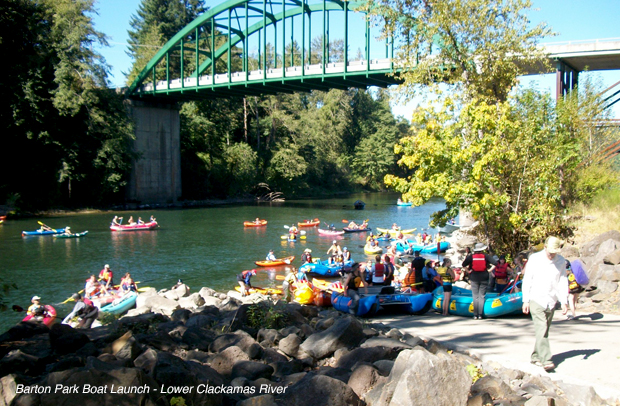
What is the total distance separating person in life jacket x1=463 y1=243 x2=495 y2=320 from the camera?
30.2 ft

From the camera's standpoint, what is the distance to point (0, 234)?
1184 inches

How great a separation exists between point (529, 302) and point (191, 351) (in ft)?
14.3

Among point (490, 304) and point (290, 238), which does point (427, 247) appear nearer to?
point (290, 238)

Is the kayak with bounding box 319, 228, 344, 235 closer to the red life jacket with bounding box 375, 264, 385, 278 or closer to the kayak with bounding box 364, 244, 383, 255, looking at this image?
the kayak with bounding box 364, 244, 383, 255

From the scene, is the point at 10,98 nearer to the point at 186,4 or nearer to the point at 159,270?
the point at 159,270

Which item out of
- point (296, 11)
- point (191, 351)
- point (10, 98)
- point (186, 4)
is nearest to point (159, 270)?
point (191, 351)

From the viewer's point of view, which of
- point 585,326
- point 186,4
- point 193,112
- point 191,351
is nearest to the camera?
point 191,351

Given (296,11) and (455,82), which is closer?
(455,82)

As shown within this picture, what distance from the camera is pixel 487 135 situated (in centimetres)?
1511

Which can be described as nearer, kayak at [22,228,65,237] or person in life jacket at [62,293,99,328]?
person in life jacket at [62,293,99,328]

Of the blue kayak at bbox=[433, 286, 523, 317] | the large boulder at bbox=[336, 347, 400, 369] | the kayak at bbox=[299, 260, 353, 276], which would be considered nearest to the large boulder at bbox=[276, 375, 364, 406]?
the large boulder at bbox=[336, 347, 400, 369]

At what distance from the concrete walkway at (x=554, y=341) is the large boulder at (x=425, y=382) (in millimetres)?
1891

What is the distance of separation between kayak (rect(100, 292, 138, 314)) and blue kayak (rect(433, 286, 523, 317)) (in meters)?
8.89

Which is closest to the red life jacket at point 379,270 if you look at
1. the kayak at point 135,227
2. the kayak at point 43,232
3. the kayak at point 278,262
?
the kayak at point 278,262
